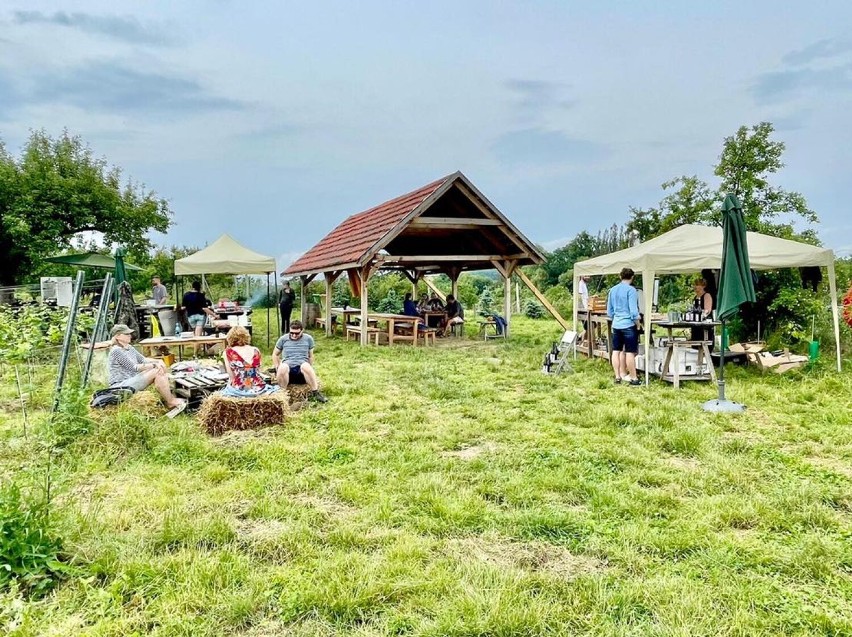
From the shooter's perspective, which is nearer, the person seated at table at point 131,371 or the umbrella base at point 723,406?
the person seated at table at point 131,371

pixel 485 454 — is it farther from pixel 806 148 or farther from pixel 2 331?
pixel 806 148

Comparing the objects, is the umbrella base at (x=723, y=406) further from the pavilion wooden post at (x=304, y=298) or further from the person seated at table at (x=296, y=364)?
the pavilion wooden post at (x=304, y=298)

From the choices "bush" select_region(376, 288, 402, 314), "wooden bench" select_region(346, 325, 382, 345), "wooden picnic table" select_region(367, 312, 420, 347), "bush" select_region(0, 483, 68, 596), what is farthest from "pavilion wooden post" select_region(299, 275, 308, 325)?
"bush" select_region(0, 483, 68, 596)

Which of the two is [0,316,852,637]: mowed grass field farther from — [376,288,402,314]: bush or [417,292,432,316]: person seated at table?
[376,288,402,314]: bush

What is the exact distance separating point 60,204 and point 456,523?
74.8 ft

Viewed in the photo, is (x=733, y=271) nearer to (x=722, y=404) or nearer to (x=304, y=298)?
(x=722, y=404)

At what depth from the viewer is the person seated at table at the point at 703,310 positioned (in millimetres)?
8031

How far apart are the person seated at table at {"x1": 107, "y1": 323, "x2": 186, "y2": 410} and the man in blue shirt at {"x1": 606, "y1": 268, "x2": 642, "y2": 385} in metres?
6.20

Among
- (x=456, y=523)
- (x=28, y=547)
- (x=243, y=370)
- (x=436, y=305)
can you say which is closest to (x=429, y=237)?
(x=436, y=305)

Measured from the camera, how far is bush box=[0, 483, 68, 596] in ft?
8.42

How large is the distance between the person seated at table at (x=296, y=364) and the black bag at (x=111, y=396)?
65.7 inches

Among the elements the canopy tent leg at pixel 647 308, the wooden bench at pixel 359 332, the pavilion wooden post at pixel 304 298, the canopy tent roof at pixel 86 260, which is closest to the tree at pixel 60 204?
the canopy tent roof at pixel 86 260

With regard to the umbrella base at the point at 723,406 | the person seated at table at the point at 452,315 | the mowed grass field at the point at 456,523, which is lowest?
the mowed grass field at the point at 456,523

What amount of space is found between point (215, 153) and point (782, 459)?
29.2m
